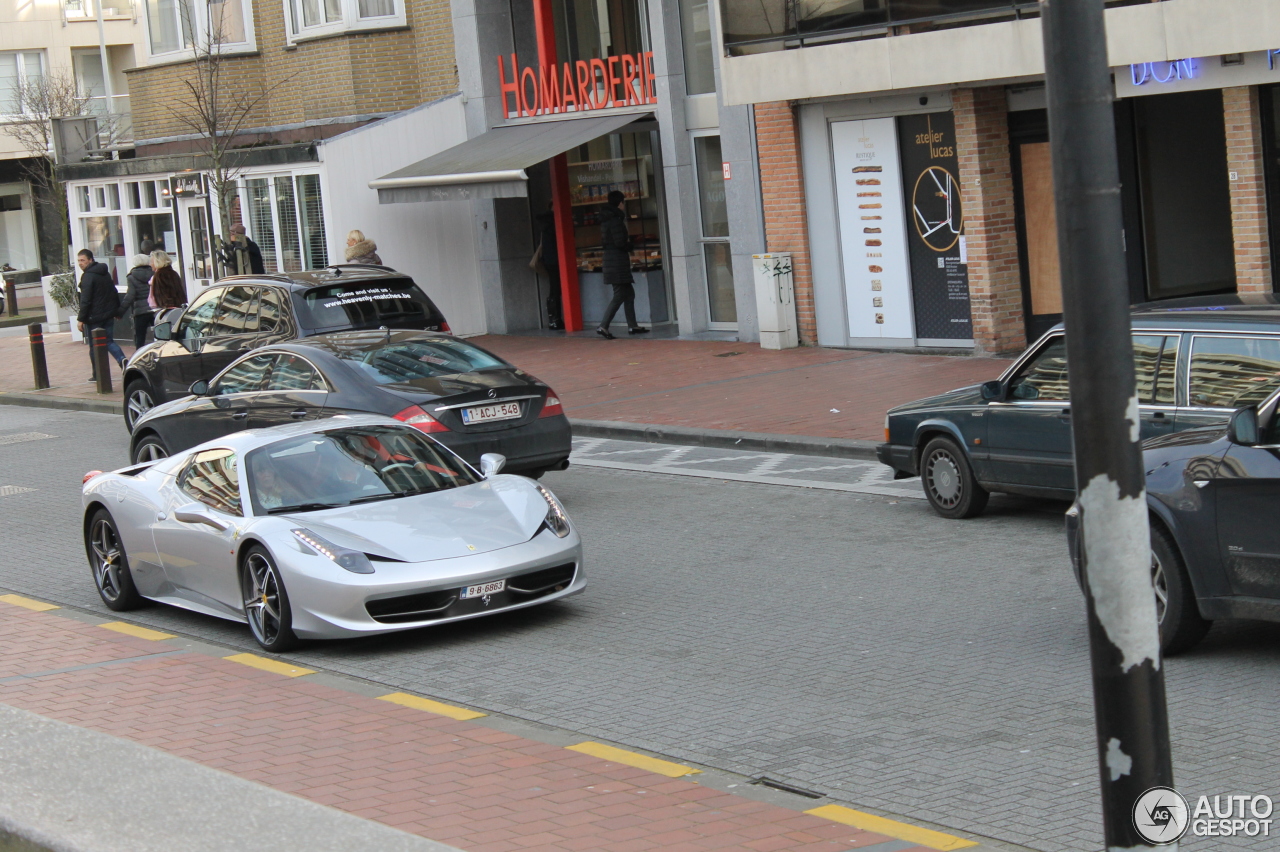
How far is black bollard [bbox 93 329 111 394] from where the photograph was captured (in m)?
23.7

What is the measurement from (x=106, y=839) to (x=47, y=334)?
110 feet

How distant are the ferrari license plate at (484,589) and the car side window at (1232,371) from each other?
424cm

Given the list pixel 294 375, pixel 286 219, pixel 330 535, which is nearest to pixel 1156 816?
pixel 330 535

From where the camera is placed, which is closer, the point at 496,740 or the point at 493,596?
the point at 496,740

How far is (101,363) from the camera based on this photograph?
932 inches

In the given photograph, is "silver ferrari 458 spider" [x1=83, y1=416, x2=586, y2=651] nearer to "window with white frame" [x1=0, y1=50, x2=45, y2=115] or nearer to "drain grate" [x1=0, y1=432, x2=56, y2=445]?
"drain grate" [x1=0, y1=432, x2=56, y2=445]

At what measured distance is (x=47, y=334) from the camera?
36188 mm

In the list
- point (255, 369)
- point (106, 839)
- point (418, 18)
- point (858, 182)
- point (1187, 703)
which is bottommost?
point (1187, 703)

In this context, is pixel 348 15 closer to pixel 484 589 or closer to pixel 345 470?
pixel 345 470

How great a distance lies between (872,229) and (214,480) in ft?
39.6

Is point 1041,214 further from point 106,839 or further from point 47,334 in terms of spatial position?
point 47,334

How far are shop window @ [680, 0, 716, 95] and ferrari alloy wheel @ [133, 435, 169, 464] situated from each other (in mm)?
10884

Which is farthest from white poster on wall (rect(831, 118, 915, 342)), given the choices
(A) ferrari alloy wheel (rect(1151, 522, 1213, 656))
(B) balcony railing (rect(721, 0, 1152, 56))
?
(A) ferrari alloy wheel (rect(1151, 522, 1213, 656))

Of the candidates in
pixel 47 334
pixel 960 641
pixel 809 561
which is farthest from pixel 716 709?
pixel 47 334
